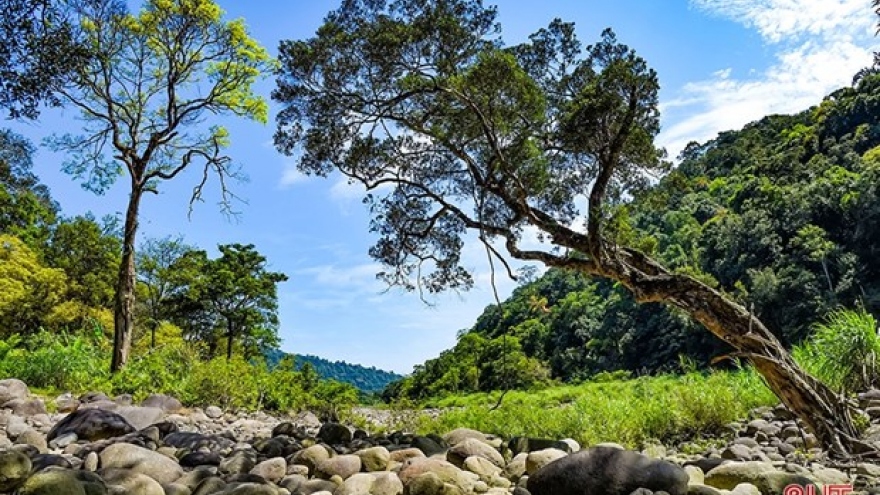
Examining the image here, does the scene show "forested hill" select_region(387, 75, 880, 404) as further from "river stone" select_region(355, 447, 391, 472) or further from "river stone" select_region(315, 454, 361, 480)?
"river stone" select_region(315, 454, 361, 480)

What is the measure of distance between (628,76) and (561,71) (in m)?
1.82

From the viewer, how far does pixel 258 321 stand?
28891 millimetres

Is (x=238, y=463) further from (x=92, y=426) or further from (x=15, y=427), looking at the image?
(x=15, y=427)

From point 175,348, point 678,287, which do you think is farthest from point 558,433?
point 175,348

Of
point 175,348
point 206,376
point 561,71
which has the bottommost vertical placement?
point 206,376

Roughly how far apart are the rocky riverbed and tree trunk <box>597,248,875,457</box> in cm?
28

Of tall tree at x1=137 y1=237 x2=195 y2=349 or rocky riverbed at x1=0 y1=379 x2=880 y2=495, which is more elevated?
tall tree at x1=137 y1=237 x2=195 y2=349

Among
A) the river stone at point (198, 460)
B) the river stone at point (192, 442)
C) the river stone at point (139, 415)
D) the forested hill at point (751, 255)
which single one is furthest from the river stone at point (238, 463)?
the forested hill at point (751, 255)

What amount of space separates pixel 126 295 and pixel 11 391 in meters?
4.25

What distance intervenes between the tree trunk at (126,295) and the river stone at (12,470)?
8.22 m

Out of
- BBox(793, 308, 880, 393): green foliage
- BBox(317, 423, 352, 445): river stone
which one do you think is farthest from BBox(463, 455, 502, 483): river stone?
BBox(793, 308, 880, 393): green foliage

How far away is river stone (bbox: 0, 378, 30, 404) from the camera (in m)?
7.42

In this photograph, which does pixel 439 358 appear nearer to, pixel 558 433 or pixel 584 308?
pixel 584 308

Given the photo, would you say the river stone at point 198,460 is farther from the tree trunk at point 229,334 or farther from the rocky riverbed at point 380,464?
the tree trunk at point 229,334
